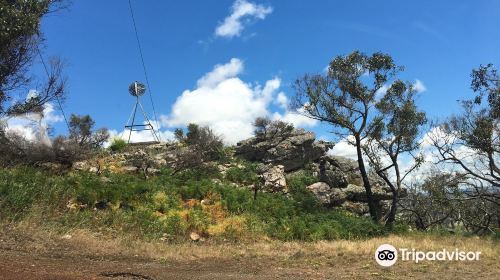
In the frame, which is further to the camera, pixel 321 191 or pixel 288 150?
pixel 288 150

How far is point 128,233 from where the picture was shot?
14445 millimetres

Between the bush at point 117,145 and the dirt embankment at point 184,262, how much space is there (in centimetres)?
1845

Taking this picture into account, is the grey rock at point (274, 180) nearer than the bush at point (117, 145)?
Yes

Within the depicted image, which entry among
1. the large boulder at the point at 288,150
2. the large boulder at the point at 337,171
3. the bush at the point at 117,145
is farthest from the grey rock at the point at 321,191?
the bush at the point at 117,145

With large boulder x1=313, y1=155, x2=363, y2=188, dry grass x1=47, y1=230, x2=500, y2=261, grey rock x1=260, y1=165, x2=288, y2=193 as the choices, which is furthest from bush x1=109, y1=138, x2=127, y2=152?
dry grass x1=47, y1=230, x2=500, y2=261

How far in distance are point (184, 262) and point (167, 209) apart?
6.31 m

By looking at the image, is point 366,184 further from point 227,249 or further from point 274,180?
point 227,249

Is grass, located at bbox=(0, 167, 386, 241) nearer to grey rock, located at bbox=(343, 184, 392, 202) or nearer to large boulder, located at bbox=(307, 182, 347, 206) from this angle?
large boulder, located at bbox=(307, 182, 347, 206)

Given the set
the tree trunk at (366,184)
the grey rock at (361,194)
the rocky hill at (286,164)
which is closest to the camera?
the tree trunk at (366,184)

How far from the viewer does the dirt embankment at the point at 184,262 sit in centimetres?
889

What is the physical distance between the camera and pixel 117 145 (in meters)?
31.5

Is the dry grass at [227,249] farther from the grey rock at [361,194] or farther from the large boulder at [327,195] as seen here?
the grey rock at [361,194]

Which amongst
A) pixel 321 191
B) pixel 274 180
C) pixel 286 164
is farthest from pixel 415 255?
pixel 286 164

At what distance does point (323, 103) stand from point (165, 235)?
433 inches
